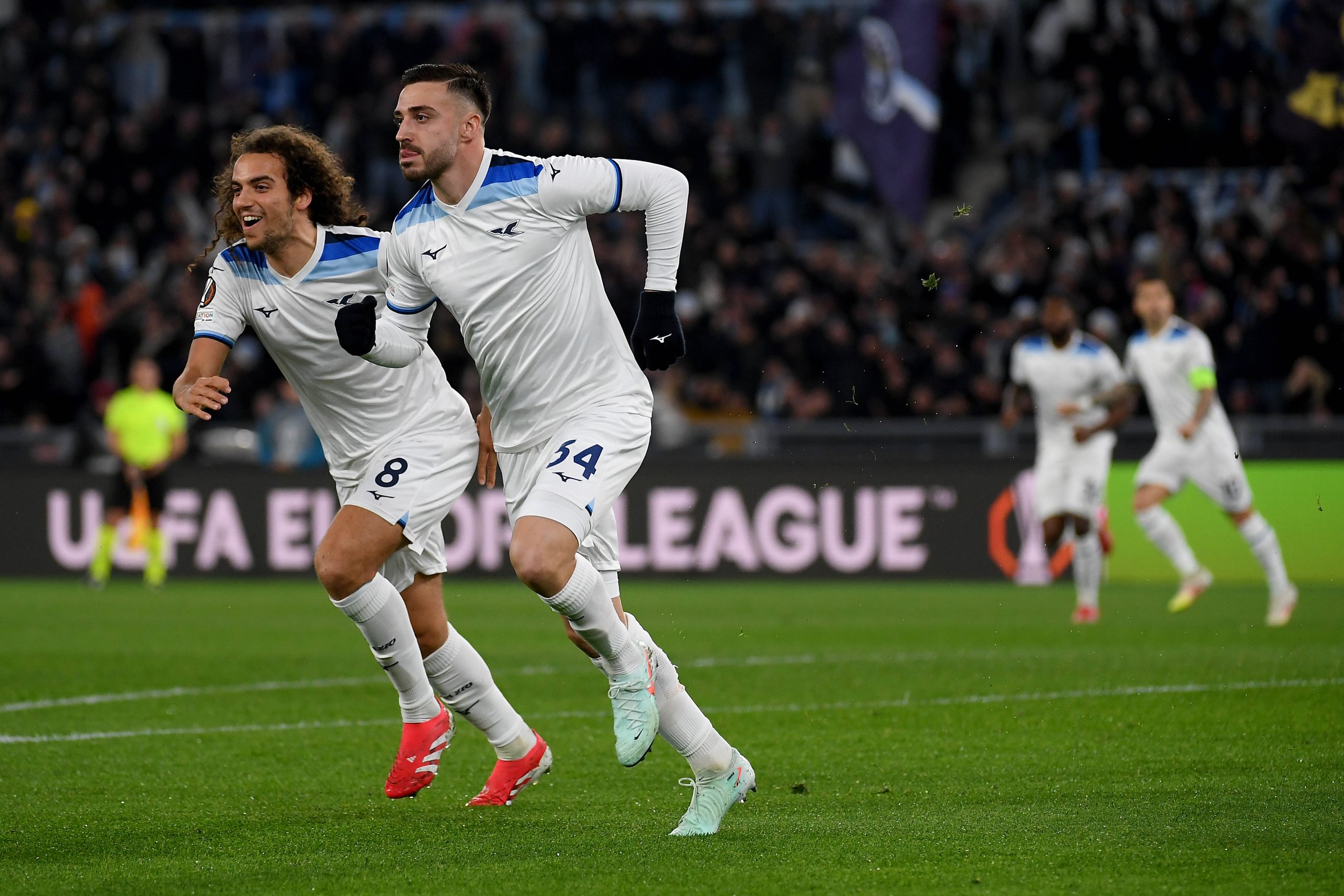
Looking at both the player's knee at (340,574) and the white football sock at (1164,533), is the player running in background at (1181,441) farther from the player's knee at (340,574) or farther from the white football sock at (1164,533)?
the player's knee at (340,574)

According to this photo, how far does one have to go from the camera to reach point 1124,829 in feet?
17.3

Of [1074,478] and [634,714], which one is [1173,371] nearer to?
[1074,478]

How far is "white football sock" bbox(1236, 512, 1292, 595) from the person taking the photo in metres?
12.8

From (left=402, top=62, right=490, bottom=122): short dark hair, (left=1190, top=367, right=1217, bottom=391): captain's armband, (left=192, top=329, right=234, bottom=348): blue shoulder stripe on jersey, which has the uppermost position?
(left=402, top=62, right=490, bottom=122): short dark hair

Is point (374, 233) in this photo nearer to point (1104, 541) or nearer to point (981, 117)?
point (1104, 541)

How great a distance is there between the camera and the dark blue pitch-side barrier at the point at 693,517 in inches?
669

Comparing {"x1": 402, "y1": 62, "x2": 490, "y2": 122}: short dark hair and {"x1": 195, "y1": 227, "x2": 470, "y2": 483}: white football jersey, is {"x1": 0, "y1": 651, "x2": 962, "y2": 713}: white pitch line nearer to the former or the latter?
{"x1": 195, "y1": 227, "x2": 470, "y2": 483}: white football jersey

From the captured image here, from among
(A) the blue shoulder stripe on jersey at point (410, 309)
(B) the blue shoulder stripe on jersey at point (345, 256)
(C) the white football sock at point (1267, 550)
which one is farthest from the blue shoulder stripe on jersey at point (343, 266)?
(C) the white football sock at point (1267, 550)

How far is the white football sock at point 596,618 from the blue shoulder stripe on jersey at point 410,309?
1.10m

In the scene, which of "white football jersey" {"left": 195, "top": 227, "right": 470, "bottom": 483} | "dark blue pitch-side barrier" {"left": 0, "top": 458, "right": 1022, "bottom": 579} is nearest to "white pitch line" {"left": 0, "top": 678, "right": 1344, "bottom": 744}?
"white football jersey" {"left": 195, "top": 227, "right": 470, "bottom": 483}

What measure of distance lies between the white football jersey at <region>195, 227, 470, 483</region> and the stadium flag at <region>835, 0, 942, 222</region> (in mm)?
14535

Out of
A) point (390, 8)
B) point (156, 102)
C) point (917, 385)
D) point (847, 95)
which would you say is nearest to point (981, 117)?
point (847, 95)

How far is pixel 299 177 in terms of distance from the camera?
6.43 meters

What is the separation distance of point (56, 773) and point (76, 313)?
1540 centimetres
